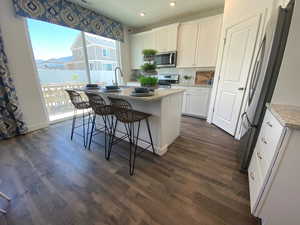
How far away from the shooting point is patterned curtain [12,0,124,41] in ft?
7.84

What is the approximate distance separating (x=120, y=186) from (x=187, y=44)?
3.69m

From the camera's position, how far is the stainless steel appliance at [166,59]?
379cm

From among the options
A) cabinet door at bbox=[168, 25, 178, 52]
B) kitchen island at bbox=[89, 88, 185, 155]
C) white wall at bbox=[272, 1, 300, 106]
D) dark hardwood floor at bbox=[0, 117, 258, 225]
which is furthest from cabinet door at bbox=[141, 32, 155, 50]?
white wall at bbox=[272, 1, 300, 106]

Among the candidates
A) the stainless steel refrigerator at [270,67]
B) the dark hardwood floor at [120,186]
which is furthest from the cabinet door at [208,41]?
the dark hardwood floor at [120,186]

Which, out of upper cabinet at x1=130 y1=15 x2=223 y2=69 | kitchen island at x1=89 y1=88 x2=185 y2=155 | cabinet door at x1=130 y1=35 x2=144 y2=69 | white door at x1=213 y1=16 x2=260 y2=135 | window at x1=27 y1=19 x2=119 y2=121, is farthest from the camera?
cabinet door at x1=130 y1=35 x2=144 y2=69

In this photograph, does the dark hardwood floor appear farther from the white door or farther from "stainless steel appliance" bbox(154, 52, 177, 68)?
"stainless steel appliance" bbox(154, 52, 177, 68)

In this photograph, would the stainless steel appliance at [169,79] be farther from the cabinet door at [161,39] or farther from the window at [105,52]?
the window at [105,52]

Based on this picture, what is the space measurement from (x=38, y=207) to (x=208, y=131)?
2.89 meters

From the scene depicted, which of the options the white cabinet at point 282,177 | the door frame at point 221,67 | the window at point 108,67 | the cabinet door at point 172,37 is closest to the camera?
the white cabinet at point 282,177

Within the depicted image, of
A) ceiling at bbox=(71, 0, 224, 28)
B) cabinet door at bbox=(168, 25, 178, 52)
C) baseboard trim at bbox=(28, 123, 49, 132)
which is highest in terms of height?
ceiling at bbox=(71, 0, 224, 28)

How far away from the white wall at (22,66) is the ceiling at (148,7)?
1.32m

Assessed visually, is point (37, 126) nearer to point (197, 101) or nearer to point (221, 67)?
point (197, 101)

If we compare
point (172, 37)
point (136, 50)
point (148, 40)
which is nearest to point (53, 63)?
point (136, 50)

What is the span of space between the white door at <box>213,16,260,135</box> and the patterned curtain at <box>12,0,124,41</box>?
126 inches
